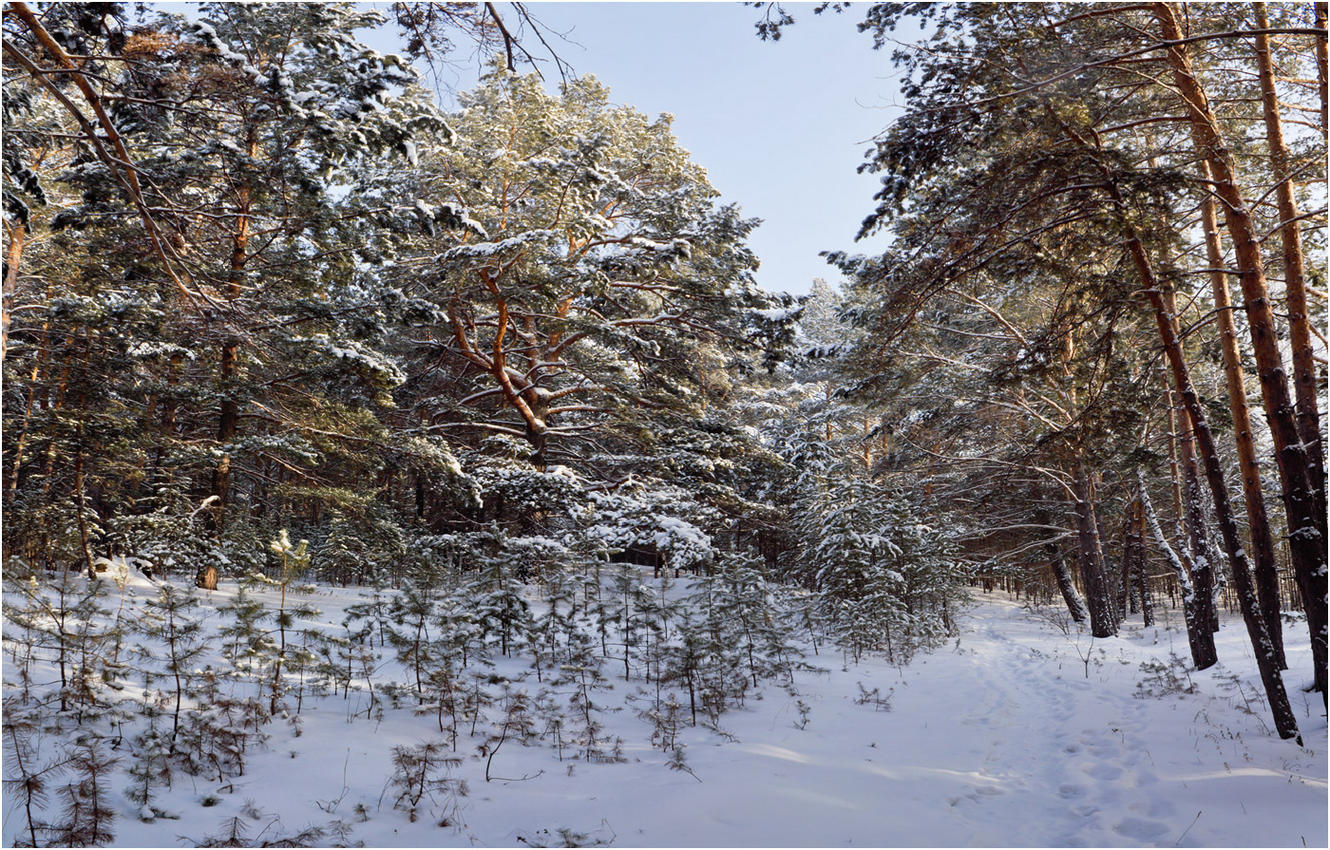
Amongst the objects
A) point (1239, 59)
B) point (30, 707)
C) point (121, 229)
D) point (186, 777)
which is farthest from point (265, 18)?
point (1239, 59)

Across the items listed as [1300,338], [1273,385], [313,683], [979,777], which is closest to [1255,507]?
[1273,385]

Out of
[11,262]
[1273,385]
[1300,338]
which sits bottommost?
[1273,385]

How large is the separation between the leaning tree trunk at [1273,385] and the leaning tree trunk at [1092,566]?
32.2 ft

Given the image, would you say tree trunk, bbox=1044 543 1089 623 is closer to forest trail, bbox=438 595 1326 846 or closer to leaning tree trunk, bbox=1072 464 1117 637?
leaning tree trunk, bbox=1072 464 1117 637

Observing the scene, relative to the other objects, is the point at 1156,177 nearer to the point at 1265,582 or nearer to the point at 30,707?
the point at 1265,582

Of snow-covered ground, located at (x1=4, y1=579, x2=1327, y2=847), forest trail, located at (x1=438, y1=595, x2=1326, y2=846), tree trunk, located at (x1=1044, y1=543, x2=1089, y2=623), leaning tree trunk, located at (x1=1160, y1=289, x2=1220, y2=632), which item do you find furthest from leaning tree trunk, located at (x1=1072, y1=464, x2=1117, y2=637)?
snow-covered ground, located at (x1=4, y1=579, x2=1327, y2=847)

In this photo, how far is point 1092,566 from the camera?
1577cm

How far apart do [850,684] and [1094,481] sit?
36.9ft

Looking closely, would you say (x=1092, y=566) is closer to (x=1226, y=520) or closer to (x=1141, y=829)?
(x=1226, y=520)

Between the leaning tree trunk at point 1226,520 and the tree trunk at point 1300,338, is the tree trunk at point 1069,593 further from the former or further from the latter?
the tree trunk at point 1300,338

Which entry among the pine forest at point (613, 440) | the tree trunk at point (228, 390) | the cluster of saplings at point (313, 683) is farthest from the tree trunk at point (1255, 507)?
the tree trunk at point (228, 390)

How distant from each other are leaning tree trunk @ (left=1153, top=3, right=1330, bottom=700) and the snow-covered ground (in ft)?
5.09

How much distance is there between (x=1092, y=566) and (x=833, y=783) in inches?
514

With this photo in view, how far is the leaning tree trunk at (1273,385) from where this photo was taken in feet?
19.0
